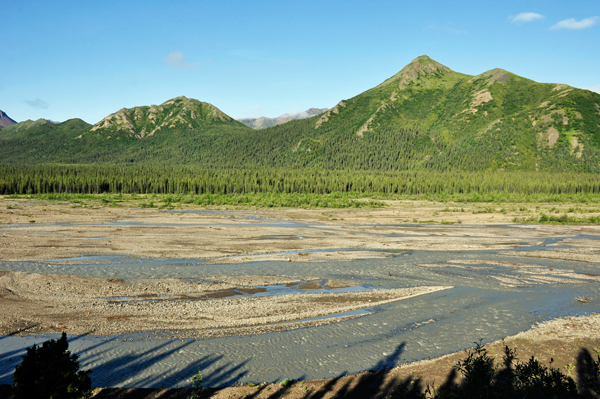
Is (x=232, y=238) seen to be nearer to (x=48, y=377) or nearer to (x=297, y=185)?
(x=48, y=377)

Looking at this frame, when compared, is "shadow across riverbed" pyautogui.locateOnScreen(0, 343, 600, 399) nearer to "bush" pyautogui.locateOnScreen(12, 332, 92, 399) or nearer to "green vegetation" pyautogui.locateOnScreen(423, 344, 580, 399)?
"green vegetation" pyautogui.locateOnScreen(423, 344, 580, 399)

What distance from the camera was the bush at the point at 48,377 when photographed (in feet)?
26.8

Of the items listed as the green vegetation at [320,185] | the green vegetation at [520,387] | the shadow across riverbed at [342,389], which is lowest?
the shadow across riverbed at [342,389]

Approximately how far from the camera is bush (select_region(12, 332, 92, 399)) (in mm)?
8156

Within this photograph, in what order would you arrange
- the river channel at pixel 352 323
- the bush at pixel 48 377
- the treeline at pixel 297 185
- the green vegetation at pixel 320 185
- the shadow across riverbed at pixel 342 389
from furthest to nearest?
the treeline at pixel 297 185
the green vegetation at pixel 320 185
the river channel at pixel 352 323
the shadow across riverbed at pixel 342 389
the bush at pixel 48 377

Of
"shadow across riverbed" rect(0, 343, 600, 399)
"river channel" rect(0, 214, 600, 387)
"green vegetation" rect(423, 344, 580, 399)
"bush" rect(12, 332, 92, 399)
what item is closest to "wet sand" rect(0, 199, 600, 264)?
Result: "river channel" rect(0, 214, 600, 387)

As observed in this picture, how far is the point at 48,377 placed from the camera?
27.1 feet

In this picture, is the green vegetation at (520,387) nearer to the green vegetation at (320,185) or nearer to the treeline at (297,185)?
the green vegetation at (320,185)

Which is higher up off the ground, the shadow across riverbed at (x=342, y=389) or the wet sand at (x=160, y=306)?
the shadow across riverbed at (x=342, y=389)

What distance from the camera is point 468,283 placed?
74.9ft

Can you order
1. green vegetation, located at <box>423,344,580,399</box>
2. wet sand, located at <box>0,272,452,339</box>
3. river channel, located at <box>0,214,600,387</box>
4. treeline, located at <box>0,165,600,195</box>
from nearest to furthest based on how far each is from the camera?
green vegetation, located at <box>423,344,580,399</box> → river channel, located at <box>0,214,600,387</box> → wet sand, located at <box>0,272,452,339</box> → treeline, located at <box>0,165,600,195</box>

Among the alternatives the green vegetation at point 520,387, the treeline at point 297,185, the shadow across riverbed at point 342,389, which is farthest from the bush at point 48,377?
the treeline at point 297,185

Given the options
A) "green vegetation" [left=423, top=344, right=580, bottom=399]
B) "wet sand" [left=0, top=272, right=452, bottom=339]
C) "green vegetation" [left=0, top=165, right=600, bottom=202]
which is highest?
"green vegetation" [left=0, top=165, right=600, bottom=202]

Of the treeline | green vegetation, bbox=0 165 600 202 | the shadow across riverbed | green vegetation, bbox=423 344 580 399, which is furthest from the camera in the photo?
the treeline
